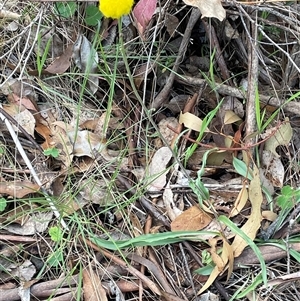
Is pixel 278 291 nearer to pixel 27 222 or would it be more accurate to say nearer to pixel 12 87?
pixel 27 222

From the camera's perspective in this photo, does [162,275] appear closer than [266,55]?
Yes

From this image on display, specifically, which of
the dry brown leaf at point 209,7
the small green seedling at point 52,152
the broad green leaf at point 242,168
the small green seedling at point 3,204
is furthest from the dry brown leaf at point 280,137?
the small green seedling at point 3,204

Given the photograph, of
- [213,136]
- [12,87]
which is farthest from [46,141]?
[213,136]

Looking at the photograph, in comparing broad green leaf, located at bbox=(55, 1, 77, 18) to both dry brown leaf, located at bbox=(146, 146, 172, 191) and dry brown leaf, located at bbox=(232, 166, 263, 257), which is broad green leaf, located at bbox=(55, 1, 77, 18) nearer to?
dry brown leaf, located at bbox=(146, 146, 172, 191)

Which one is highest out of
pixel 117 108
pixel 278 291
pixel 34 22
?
pixel 34 22

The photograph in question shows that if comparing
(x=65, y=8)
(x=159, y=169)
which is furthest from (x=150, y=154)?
(x=65, y=8)

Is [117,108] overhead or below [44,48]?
below

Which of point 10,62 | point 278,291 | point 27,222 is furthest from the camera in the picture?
point 10,62

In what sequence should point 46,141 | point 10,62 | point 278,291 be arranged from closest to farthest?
point 278,291 < point 46,141 < point 10,62
